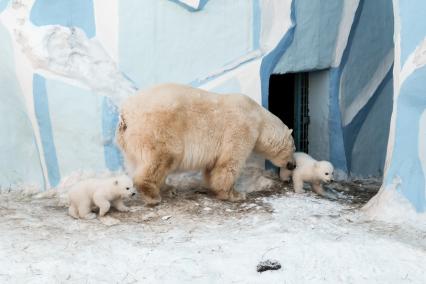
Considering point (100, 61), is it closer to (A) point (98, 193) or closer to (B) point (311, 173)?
(A) point (98, 193)

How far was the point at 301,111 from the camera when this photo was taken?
29.5 feet

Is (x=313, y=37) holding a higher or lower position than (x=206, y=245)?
higher

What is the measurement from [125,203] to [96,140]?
99 cm

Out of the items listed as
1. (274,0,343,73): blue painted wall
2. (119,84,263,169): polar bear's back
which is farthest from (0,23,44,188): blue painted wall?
(274,0,343,73): blue painted wall

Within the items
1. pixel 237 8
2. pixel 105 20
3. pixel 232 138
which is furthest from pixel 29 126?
pixel 237 8

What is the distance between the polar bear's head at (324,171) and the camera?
712 cm

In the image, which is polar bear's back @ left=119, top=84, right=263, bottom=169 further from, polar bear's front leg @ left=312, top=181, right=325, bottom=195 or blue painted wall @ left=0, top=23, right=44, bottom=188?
blue painted wall @ left=0, top=23, right=44, bottom=188

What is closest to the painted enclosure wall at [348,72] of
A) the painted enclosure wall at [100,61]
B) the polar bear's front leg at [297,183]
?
the painted enclosure wall at [100,61]

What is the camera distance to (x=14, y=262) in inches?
187

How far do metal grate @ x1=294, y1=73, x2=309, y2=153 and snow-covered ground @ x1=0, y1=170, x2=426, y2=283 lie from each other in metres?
2.43

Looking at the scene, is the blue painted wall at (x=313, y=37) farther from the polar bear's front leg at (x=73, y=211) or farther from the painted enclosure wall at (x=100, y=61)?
the polar bear's front leg at (x=73, y=211)

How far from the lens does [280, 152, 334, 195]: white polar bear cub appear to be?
714 centimetres

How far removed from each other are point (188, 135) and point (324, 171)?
70.3 inches

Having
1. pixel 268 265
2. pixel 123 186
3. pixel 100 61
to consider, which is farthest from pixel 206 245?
pixel 100 61
